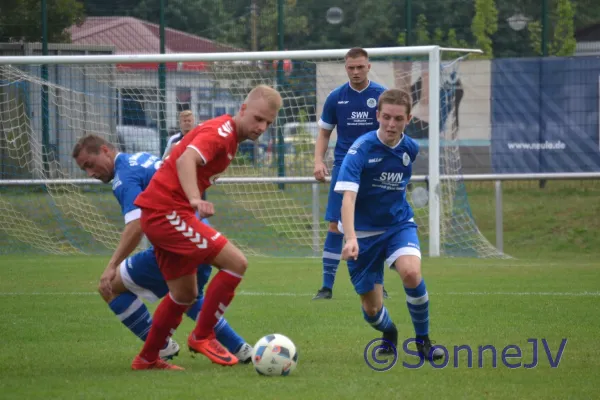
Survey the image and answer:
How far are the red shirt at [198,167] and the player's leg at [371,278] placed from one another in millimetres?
1240

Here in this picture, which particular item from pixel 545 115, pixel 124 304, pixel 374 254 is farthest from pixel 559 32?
pixel 124 304

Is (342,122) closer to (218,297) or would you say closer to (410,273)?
(410,273)

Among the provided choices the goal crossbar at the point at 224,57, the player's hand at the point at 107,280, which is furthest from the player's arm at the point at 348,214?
the goal crossbar at the point at 224,57

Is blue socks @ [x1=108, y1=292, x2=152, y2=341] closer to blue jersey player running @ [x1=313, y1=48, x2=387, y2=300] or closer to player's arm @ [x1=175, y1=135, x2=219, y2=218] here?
player's arm @ [x1=175, y1=135, x2=219, y2=218]

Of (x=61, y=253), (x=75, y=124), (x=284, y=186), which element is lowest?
(x=61, y=253)

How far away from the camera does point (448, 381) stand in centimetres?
555

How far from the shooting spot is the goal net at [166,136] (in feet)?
48.0

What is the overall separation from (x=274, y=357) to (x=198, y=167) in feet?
3.88

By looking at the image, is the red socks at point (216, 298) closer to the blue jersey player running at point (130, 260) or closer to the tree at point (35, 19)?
the blue jersey player running at point (130, 260)

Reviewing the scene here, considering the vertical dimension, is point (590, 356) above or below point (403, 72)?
below

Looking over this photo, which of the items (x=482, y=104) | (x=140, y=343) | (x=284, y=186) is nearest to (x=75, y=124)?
(x=284, y=186)

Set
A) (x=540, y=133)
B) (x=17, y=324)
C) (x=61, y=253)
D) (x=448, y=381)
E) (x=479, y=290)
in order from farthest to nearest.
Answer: (x=540, y=133)
(x=61, y=253)
(x=479, y=290)
(x=17, y=324)
(x=448, y=381)

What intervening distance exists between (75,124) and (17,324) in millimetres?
7442

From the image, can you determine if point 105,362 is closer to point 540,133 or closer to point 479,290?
point 479,290
